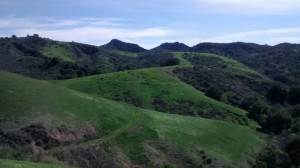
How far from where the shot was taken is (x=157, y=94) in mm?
88812

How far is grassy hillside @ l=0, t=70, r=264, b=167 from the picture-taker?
1827 inches

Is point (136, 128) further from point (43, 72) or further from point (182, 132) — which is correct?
point (43, 72)

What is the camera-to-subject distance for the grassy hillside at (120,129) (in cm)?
4641

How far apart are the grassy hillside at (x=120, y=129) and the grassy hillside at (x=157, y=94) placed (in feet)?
56.6

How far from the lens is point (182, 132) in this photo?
2254 inches

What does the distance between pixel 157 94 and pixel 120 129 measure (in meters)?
37.1

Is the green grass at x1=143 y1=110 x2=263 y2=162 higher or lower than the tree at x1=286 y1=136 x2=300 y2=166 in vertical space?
higher

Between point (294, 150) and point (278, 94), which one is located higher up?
point (294, 150)

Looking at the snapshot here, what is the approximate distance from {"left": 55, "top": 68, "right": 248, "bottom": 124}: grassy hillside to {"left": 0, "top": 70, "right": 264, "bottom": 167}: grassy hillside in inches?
679

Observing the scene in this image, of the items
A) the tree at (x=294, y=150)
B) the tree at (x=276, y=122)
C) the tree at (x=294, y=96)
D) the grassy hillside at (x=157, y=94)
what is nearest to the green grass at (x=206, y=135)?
the tree at (x=294, y=150)

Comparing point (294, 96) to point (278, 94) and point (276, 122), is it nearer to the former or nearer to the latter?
point (278, 94)

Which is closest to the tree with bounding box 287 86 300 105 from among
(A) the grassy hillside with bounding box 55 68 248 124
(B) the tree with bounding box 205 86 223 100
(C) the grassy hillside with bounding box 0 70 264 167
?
(B) the tree with bounding box 205 86 223 100

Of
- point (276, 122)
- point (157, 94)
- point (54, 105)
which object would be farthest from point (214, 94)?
point (54, 105)

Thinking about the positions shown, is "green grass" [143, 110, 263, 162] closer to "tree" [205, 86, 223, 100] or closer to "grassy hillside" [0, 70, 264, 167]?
"grassy hillside" [0, 70, 264, 167]
